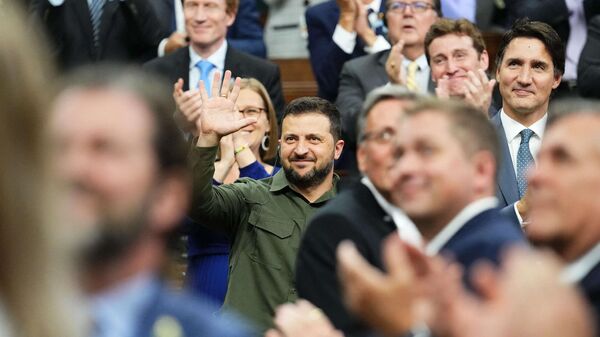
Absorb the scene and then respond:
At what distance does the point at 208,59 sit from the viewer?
26.4 ft

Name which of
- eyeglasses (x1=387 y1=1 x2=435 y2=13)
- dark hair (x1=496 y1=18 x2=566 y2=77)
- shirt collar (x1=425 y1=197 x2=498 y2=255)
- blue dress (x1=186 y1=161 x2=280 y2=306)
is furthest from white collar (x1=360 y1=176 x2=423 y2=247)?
eyeglasses (x1=387 y1=1 x2=435 y2=13)

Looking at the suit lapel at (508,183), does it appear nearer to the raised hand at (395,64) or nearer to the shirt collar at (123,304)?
the raised hand at (395,64)

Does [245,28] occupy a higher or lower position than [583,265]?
lower

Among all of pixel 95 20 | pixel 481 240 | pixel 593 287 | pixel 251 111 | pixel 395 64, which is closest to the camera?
pixel 593 287

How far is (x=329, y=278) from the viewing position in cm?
386

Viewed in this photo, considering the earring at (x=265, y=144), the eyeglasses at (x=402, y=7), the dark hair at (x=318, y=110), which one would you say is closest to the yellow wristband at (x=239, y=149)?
the dark hair at (x=318, y=110)

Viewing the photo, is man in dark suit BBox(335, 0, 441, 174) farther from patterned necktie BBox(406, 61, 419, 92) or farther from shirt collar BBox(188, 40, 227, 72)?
shirt collar BBox(188, 40, 227, 72)

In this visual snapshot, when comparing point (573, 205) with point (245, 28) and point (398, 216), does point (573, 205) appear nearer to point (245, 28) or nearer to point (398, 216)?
point (398, 216)

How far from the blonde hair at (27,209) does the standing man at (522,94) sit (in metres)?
4.29

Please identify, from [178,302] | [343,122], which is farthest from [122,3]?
[178,302]

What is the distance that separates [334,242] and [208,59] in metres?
4.32

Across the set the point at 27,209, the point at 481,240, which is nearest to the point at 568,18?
the point at 481,240

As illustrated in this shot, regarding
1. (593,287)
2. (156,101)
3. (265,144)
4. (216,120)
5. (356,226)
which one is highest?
(156,101)

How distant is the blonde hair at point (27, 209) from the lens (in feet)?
6.11
